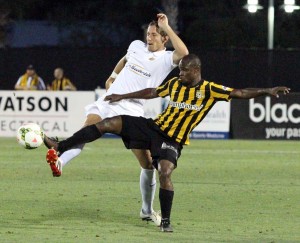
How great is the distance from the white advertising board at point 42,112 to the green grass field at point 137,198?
9.63 feet

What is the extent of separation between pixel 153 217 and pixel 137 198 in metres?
2.44

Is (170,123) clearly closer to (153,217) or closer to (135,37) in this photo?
(153,217)

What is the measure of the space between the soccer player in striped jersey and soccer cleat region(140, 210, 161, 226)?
486 millimetres

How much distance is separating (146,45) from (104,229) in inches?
84.1

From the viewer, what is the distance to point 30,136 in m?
11.1

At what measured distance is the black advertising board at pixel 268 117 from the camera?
2527 centimetres

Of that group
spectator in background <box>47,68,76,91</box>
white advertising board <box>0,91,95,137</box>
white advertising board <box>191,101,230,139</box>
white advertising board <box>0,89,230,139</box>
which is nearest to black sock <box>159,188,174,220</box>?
white advertising board <box>0,89,230,139</box>

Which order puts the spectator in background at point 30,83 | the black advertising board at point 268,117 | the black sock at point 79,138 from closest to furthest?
the black sock at point 79,138, the black advertising board at point 268,117, the spectator in background at point 30,83

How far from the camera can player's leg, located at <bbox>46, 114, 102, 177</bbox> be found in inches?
429

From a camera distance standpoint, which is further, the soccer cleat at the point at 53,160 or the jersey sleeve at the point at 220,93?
the jersey sleeve at the point at 220,93

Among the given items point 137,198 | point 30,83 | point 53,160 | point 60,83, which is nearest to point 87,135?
point 53,160

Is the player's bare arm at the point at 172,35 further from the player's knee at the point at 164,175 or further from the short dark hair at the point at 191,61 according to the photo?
the player's knee at the point at 164,175

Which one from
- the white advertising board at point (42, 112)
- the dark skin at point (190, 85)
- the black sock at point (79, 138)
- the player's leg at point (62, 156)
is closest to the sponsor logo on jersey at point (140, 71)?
the player's leg at point (62, 156)

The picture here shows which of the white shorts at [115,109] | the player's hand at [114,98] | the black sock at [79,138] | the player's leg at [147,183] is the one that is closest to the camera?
the black sock at [79,138]
